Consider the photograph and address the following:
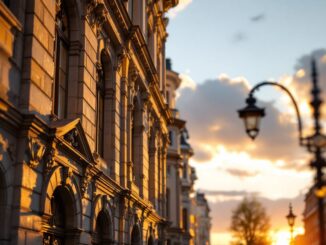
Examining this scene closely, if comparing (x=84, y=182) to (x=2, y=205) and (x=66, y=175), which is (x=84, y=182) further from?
(x=2, y=205)

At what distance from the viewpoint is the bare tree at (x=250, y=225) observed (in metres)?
80.2

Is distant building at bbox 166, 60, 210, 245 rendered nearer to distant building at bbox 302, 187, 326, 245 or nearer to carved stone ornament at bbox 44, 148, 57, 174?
carved stone ornament at bbox 44, 148, 57, 174

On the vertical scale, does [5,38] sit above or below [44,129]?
above

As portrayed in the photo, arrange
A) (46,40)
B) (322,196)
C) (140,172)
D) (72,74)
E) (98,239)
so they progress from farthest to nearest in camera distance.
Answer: (140,172), (98,239), (72,74), (46,40), (322,196)

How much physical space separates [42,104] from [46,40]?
1.80m

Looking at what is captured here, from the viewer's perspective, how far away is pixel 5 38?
1321 cm

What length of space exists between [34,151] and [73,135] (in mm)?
3467

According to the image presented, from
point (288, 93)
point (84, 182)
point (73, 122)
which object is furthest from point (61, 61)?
point (288, 93)

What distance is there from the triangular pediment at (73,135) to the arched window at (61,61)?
88 centimetres

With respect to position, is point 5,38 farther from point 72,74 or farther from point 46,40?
point 72,74

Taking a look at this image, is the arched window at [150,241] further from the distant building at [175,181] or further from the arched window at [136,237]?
the distant building at [175,181]

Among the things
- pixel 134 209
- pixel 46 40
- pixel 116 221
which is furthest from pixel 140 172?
pixel 46 40

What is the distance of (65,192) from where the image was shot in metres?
17.2

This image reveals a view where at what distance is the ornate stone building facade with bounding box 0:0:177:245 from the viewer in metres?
13.4
